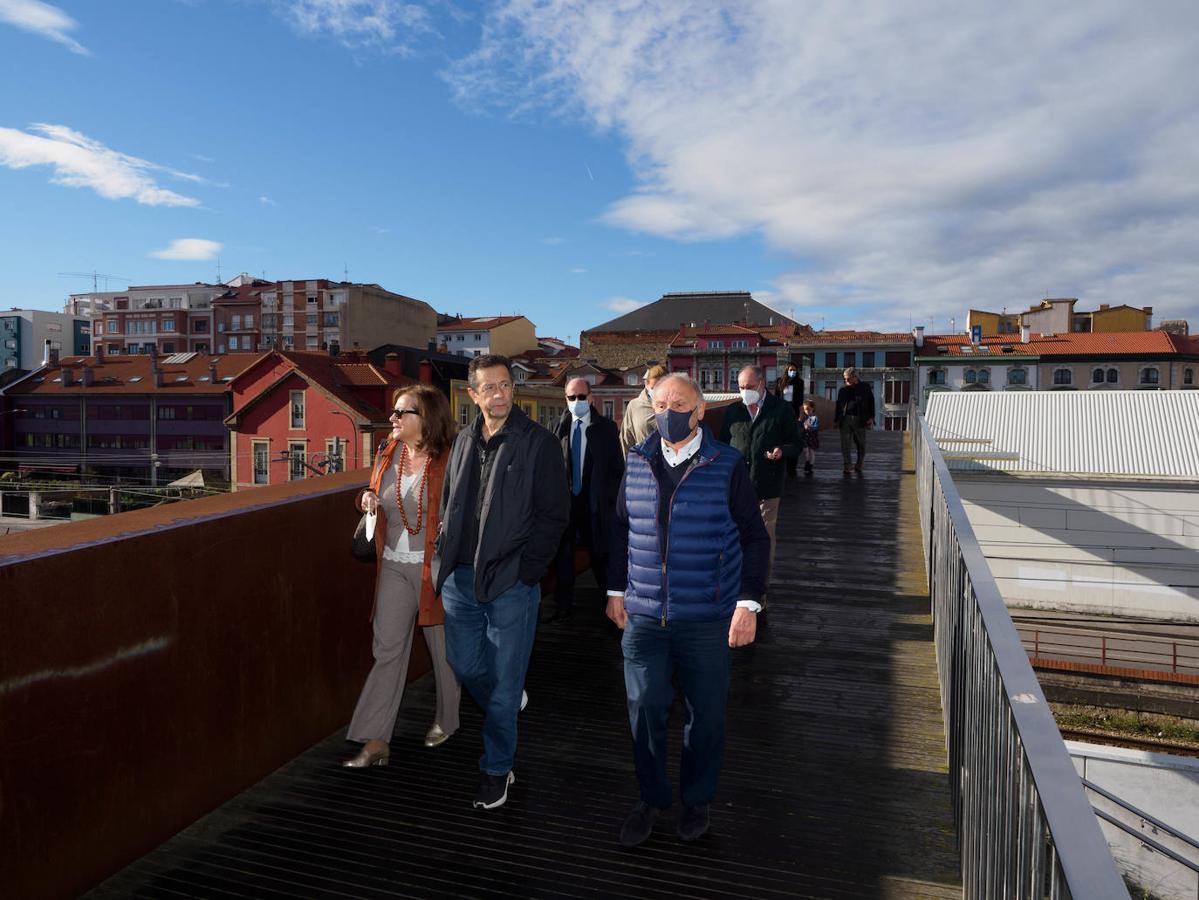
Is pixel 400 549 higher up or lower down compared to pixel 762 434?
lower down

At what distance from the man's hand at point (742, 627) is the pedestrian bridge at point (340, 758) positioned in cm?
77

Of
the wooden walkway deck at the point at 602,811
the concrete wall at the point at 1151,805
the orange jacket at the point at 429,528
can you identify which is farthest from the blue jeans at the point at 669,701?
the concrete wall at the point at 1151,805

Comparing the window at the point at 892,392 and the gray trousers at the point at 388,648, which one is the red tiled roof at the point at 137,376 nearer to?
the window at the point at 892,392

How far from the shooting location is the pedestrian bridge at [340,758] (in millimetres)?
2686

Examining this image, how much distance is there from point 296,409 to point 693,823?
4502 centimetres

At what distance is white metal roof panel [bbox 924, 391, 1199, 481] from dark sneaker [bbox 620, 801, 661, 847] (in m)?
27.5

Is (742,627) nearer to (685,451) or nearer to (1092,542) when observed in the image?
(685,451)

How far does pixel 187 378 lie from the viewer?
60344 mm

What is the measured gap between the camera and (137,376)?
61719 mm

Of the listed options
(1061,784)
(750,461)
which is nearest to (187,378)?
(750,461)

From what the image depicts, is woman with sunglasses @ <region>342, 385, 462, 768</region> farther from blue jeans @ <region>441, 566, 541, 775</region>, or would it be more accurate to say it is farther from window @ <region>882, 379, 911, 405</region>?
window @ <region>882, 379, 911, 405</region>

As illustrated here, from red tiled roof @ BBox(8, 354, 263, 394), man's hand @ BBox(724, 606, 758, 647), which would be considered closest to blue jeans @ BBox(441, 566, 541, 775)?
man's hand @ BBox(724, 606, 758, 647)

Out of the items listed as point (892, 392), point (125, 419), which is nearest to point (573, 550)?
point (125, 419)

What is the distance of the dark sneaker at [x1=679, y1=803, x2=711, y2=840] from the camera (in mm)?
3262
